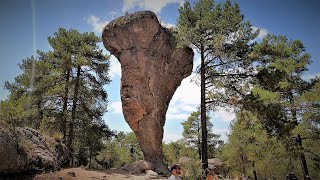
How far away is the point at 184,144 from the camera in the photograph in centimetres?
3741

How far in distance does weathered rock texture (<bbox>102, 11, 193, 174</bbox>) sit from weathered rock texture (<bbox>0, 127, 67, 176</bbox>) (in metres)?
7.73

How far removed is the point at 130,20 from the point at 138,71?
4262 millimetres

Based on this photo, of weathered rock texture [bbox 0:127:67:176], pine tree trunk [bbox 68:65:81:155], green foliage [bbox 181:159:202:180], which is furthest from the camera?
pine tree trunk [bbox 68:65:81:155]

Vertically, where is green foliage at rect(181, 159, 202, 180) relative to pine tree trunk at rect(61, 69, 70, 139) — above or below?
below

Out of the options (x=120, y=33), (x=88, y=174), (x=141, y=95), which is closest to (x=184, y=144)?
(x=141, y=95)

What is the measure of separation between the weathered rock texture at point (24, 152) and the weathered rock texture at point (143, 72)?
773 centimetres

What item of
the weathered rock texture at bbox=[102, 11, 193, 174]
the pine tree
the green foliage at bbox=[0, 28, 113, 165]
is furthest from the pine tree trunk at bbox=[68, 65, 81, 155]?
the pine tree

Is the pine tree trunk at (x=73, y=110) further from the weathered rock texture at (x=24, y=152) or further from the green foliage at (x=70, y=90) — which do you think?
the weathered rock texture at (x=24, y=152)

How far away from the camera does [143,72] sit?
20.0 metres

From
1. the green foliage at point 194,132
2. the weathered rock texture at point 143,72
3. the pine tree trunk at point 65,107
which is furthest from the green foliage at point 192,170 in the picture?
the green foliage at point 194,132

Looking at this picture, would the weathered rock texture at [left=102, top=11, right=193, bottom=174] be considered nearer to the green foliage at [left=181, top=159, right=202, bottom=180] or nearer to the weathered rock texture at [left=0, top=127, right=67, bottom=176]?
the weathered rock texture at [left=0, top=127, right=67, bottom=176]

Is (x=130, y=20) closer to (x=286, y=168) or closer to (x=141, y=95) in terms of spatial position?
(x=141, y=95)

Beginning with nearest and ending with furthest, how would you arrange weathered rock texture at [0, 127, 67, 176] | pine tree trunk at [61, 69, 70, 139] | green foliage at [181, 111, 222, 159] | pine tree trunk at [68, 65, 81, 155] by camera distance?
1. weathered rock texture at [0, 127, 67, 176]
2. pine tree trunk at [68, 65, 81, 155]
3. pine tree trunk at [61, 69, 70, 139]
4. green foliage at [181, 111, 222, 159]

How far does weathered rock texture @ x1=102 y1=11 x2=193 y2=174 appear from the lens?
19797 mm
